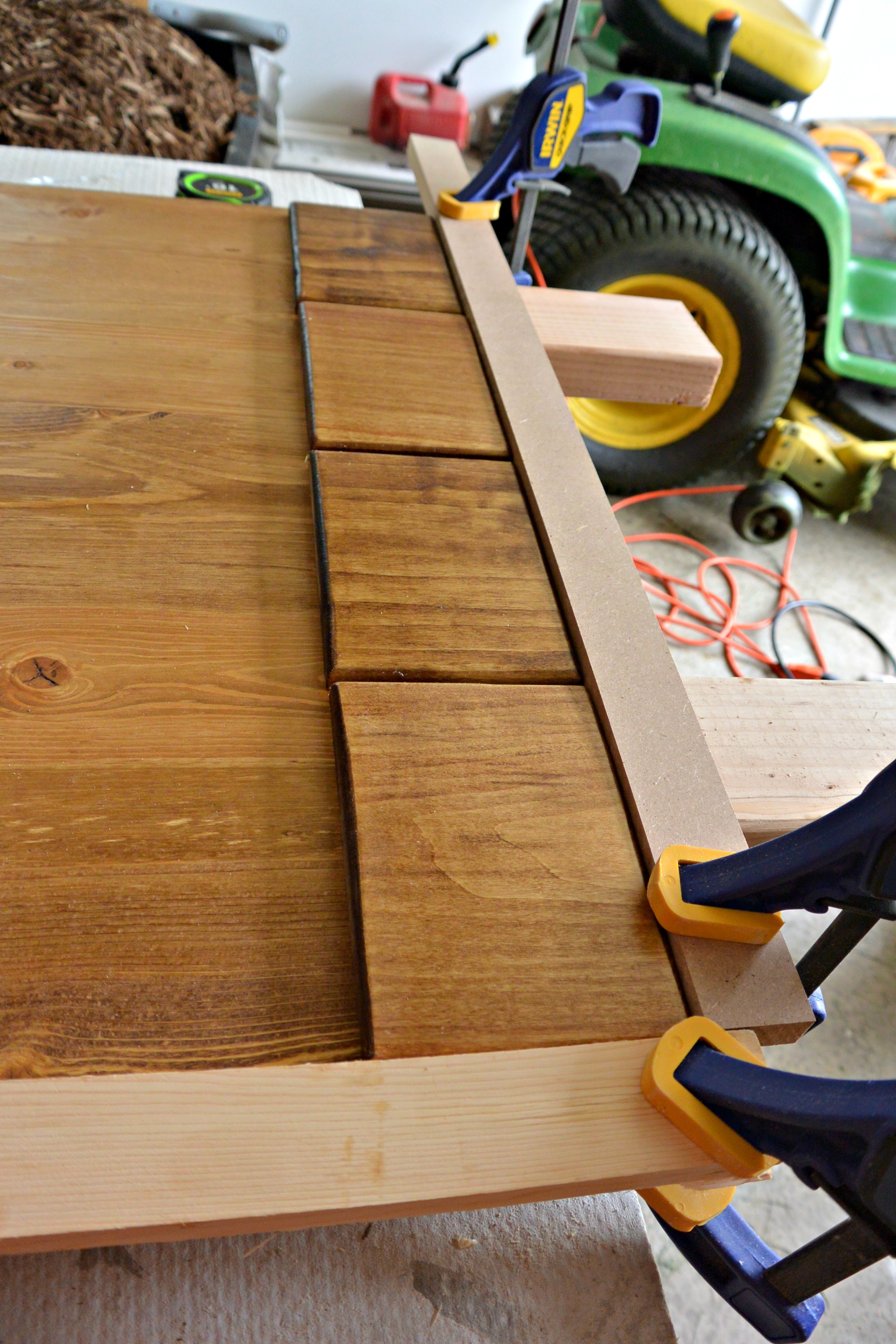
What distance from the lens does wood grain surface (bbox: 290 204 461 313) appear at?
979 millimetres

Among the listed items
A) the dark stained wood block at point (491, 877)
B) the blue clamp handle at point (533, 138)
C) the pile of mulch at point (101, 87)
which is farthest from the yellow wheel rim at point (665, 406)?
the dark stained wood block at point (491, 877)

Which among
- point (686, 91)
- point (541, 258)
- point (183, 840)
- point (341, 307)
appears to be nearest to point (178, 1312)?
point (183, 840)

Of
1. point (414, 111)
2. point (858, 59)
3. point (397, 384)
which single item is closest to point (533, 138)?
point (397, 384)

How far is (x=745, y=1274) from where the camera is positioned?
0.55 meters

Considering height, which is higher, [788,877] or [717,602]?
[788,877]

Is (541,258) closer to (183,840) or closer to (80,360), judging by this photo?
(80,360)

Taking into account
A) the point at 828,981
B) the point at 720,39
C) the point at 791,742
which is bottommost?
the point at 828,981

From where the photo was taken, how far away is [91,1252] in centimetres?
63

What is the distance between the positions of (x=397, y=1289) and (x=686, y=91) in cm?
232

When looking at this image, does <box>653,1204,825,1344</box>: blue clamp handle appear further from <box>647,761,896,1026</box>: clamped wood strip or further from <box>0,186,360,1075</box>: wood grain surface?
<box>0,186,360,1075</box>: wood grain surface

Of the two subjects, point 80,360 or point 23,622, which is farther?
point 80,360

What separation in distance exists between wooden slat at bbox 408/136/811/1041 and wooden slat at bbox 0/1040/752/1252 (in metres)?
0.08

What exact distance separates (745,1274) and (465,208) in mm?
1145

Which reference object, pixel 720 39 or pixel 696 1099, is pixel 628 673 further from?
pixel 720 39
